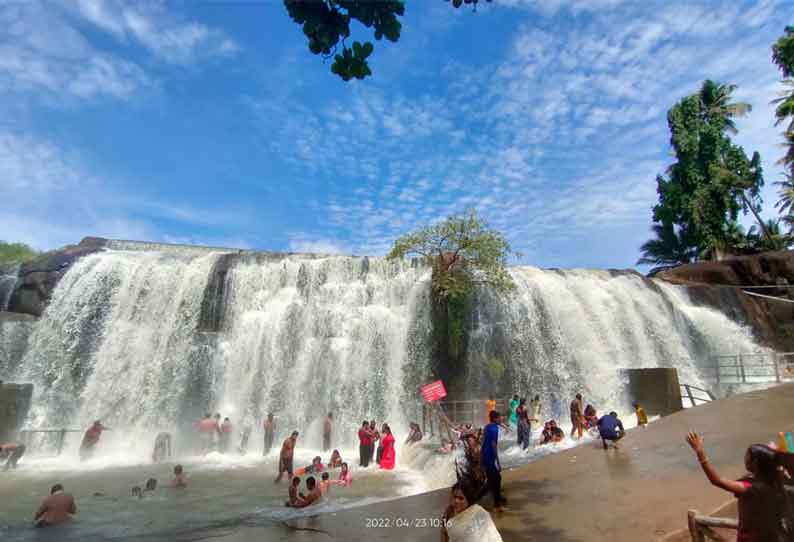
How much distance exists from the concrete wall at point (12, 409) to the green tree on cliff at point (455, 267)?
15.3 metres

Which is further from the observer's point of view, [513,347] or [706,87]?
[706,87]

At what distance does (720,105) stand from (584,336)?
32.3 metres

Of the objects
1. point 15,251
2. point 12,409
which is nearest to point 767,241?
point 12,409

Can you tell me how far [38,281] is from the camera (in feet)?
73.5

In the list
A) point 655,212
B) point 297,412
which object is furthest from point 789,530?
point 655,212

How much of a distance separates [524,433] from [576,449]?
308 centimetres

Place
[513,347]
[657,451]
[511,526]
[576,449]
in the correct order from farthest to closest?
[513,347] → [576,449] → [657,451] → [511,526]

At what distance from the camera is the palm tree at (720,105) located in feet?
135

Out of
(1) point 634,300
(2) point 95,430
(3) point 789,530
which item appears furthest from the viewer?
(1) point 634,300

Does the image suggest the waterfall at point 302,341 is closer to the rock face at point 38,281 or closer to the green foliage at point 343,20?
the rock face at point 38,281

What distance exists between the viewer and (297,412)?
63.0 feet

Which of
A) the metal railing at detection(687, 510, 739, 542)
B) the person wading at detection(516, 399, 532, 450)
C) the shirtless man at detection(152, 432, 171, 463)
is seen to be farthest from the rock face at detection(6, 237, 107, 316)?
the metal railing at detection(687, 510, 739, 542)

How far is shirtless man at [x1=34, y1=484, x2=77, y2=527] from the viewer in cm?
851

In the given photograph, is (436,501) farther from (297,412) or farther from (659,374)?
(297,412)
